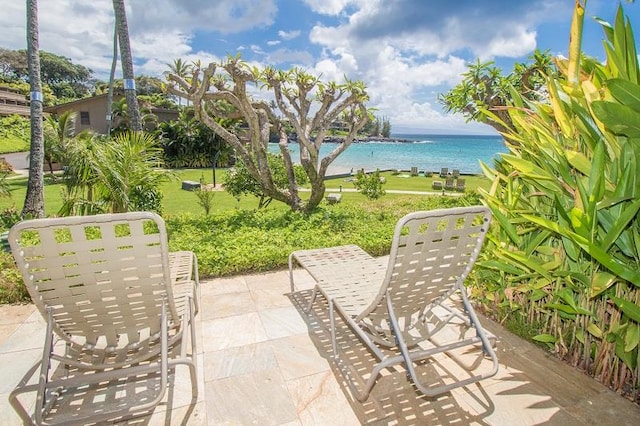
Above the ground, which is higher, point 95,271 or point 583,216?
point 583,216

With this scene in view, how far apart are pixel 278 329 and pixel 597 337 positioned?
100 inches

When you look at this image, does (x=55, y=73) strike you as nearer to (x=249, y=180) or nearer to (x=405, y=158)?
(x=405, y=158)

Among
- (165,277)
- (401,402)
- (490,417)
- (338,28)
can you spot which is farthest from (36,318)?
(338,28)

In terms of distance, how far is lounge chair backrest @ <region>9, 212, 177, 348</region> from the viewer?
178cm

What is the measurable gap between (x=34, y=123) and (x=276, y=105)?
16.7 ft

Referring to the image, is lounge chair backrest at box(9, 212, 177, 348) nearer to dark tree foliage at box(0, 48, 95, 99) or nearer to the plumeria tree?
the plumeria tree

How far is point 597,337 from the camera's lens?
249cm

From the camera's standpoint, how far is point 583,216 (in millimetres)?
2102

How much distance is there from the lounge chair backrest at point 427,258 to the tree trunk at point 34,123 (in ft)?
26.3

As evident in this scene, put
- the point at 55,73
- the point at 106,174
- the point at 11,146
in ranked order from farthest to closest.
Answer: the point at 55,73
the point at 11,146
the point at 106,174

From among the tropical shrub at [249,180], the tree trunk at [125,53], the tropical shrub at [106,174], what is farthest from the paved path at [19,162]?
the tropical shrub at [106,174]

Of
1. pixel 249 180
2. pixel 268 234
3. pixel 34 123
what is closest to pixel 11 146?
pixel 34 123

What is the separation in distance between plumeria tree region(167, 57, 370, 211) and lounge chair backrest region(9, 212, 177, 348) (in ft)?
18.1

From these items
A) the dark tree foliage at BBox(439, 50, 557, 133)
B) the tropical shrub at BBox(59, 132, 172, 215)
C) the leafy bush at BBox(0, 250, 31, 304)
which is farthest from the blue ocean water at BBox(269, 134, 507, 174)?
the leafy bush at BBox(0, 250, 31, 304)
